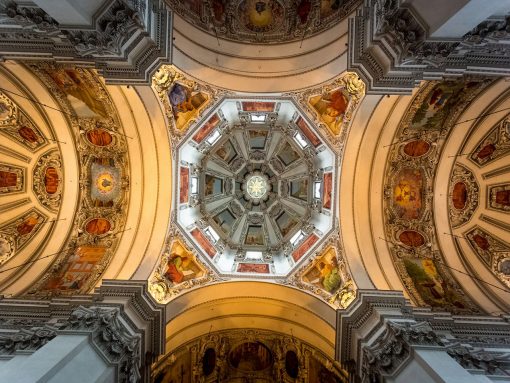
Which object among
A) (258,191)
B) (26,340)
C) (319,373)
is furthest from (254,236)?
(26,340)

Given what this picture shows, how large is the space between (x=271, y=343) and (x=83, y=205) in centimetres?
875

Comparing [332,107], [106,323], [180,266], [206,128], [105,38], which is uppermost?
[105,38]

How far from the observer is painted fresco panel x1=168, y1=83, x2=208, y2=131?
1218 cm

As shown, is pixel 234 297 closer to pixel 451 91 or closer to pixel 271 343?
pixel 271 343

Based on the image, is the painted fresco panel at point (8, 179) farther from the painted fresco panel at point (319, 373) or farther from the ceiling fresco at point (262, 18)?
the painted fresco panel at point (319, 373)

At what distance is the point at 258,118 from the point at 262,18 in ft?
14.2

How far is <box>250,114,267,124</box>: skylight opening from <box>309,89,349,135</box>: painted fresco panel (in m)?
2.83

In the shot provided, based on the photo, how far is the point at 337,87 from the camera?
11875 mm

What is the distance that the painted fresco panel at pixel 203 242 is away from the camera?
14.1 m

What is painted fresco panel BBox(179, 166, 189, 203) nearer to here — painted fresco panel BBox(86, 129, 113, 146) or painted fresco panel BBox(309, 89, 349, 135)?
painted fresco panel BBox(86, 129, 113, 146)

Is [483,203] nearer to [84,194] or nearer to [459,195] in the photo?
[459,195]

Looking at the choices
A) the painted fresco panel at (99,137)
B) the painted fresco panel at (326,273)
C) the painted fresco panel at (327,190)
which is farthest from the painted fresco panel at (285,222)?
the painted fresco panel at (99,137)

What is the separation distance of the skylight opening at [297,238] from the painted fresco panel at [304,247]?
70 cm

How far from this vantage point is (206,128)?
1405 centimetres
